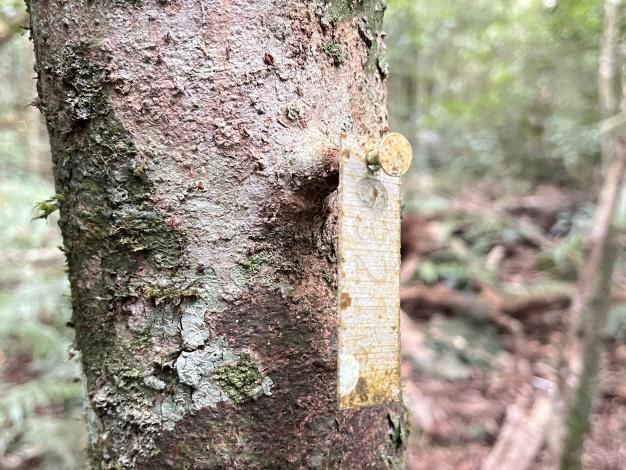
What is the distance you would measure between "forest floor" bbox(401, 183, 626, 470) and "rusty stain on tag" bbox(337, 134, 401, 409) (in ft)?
9.26

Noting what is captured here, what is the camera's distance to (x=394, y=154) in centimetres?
61

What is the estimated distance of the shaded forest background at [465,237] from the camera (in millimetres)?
3250

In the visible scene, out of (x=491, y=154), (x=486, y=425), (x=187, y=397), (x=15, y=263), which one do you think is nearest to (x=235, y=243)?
(x=187, y=397)

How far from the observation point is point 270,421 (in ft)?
2.09

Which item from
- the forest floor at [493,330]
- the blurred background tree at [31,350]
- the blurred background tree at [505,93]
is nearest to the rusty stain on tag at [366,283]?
the blurred background tree at [31,350]

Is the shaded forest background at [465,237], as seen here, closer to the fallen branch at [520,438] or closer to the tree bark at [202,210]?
the fallen branch at [520,438]

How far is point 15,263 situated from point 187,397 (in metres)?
4.52

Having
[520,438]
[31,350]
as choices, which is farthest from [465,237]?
[31,350]

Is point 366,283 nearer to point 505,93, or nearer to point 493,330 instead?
point 493,330

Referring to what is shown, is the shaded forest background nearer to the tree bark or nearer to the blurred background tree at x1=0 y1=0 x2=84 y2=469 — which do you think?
the blurred background tree at x1=0 y1=0 x2=84 y2=469

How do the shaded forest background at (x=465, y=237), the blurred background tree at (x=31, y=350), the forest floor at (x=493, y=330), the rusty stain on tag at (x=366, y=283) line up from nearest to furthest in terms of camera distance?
the rusty stain on tag at (x=366, y=283), the blurred background tree at (x=31, y=350), the shaded forest background at (x=465, y=237), the forest floor at (x=493, y=330)

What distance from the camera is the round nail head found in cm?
60

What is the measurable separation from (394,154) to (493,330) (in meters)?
4.61

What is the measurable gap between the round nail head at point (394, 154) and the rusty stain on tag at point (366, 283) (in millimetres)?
11
